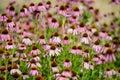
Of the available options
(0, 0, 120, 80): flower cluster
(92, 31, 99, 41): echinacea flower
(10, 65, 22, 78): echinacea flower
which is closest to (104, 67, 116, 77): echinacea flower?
(0, 0, 120, 80): flower cluster

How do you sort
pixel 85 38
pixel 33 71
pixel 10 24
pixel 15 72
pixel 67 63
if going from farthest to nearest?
pixel 85 38
pixel 10 24
pixel 67 63
pixel 33 71
pixel 15 72

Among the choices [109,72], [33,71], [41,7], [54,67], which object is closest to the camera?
[33,71]

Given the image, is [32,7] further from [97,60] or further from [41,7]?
[97,60]

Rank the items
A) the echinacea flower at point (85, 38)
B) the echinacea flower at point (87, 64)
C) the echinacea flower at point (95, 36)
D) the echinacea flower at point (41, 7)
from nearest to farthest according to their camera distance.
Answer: the echinacea flower at point (87, 64)
the echinacea flower at point (85, 38)
the echinacea flower at point (41, 7)
the echinacea flower at point (95, 36)

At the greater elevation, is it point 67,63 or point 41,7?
point 41,7

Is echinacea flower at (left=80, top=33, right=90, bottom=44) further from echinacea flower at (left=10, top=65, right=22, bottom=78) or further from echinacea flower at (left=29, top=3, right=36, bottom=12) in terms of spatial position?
echinacea flower at (left=10, top=65, right=22, bottom=78)

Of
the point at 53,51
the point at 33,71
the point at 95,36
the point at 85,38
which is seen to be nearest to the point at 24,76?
the point at 33,71

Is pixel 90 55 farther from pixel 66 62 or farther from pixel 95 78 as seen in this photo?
pixel 66 62

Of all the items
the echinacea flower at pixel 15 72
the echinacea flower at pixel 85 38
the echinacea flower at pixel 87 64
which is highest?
the echinacea flower at pixel 85 38

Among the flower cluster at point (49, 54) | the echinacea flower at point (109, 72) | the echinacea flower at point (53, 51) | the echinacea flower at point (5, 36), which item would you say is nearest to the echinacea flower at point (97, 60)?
the flower cluster at point (49, 54)

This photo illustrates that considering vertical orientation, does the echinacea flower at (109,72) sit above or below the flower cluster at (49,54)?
below

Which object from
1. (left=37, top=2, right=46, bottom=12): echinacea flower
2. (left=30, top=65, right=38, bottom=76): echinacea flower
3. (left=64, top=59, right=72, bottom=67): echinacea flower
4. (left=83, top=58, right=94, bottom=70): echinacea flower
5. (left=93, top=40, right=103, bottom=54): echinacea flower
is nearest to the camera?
(left=30, top=65, right=38, bottom=76): echinacea flower

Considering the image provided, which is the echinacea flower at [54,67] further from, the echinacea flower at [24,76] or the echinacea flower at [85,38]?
the echinacea flower at [85,38]
